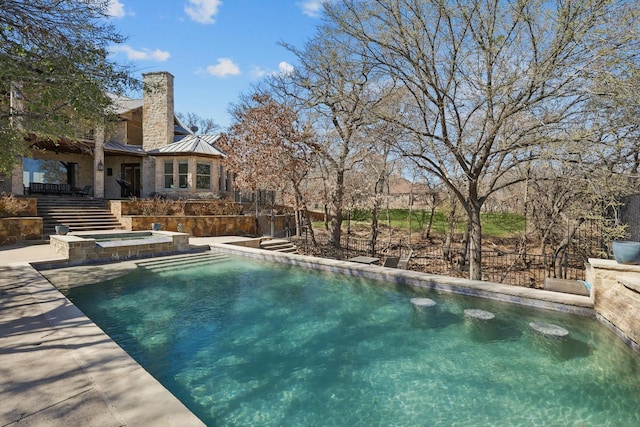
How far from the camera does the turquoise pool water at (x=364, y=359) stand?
3559 mm

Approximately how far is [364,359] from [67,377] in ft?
10.8

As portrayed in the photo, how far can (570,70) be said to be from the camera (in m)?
7.53

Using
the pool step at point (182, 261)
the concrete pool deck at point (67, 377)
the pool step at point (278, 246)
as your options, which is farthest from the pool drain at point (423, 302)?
the pool step at point (278, 246)

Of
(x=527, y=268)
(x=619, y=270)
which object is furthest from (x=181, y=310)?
(x=527, y=268)

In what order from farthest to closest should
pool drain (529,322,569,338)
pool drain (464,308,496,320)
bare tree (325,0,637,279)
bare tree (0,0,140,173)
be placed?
bare tree (325,0,637,279) < pool drain (464,308,496,320) < bare tree (0,0,140,173) < pool drain (529,322,569,338)

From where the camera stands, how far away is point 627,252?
18.1 ft

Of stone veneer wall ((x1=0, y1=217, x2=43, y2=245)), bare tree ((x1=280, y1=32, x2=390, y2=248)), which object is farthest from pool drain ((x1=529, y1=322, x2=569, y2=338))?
stone veneer wall ((x1=0, y1=217, x2=43, y2=245))

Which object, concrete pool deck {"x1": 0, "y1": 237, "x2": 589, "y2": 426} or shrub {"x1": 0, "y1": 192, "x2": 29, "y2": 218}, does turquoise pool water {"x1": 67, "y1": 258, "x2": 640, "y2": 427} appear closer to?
concrete pool deck {"x1": 0, "y1": 237, "x2": 589, "y2": 426}

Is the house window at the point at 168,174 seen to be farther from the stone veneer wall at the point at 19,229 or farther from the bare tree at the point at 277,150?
the bare tree at the point at 277,150

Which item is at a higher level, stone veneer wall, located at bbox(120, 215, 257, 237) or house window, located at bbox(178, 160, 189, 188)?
house window, located at bbox(178, 160, 189, 188)

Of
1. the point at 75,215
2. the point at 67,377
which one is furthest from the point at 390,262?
the point at 75,215

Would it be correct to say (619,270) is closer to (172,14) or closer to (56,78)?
(56,78)

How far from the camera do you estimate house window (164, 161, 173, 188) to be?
21.2m

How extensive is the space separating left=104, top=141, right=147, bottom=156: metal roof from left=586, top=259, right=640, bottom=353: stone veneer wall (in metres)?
22.1
